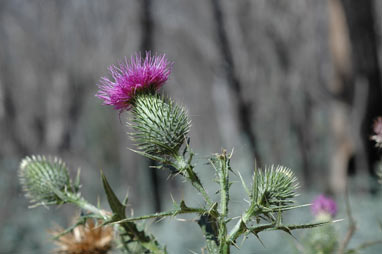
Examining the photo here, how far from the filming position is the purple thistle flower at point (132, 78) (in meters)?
1.82

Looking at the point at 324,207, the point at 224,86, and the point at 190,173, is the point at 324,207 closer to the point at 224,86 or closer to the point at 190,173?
the point at 190,173

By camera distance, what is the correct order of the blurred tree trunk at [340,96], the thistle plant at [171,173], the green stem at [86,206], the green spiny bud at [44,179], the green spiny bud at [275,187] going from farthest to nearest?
1. the blurred tree trunk at [340,96]
2. the green spiny bud at [44,179]
3. the green stem at [86,206]
4. the green spiny bud at [275,187]
5. the thistle plant at [171,173]

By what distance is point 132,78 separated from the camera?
1.84m

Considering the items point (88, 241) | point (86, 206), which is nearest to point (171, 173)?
point (86, 206)

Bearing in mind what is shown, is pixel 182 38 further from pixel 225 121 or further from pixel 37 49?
pixel 37 49

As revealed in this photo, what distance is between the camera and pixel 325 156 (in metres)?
17.4

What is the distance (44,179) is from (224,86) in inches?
491

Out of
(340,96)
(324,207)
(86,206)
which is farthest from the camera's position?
(340,96)

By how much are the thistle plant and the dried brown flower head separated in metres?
0.03

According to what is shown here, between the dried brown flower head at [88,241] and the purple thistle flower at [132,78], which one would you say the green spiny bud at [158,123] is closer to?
the purple thistle flower at [132,78]

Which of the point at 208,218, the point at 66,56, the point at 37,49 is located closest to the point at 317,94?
the point at 66,56

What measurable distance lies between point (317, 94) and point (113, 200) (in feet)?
48.2

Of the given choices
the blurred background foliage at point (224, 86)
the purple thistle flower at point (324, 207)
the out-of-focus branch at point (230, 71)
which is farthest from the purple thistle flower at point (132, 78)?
the out-of-focus branch at point (230, 71)

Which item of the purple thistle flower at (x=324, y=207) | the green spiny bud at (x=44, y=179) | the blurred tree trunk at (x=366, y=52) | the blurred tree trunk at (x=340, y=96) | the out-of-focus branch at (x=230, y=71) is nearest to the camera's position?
the green spiny bud at (x=44, y=179)
